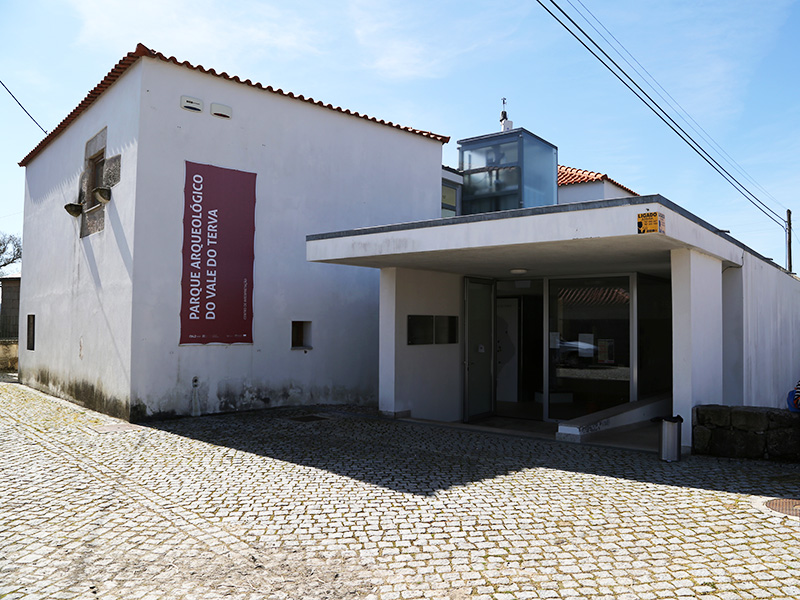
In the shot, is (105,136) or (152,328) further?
(105,136)

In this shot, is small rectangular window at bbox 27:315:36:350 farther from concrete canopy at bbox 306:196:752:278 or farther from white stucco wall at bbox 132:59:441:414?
concrete canopy at bbox 306:196:752:278

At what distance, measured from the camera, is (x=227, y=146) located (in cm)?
1074

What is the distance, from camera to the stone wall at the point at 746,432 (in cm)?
657

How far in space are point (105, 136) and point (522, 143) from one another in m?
9.63

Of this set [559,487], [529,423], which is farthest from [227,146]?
[559,487]

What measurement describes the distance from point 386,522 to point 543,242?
375 centimetres

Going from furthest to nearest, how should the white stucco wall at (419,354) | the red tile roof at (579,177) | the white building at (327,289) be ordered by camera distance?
1. the red tile roof at (579,177)
2. the white stucco wall at (419,354)
3. the white building at (327,289)

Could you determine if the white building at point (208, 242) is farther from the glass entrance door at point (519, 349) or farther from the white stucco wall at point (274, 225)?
the glass entrance door at point (519, 349)

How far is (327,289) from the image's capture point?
12.1 metres

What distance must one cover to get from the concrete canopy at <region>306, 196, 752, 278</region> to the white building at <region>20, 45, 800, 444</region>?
46 mm

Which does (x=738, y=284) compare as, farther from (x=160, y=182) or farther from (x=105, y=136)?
(x=105, y=136)

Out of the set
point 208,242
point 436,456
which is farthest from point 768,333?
point 208,242

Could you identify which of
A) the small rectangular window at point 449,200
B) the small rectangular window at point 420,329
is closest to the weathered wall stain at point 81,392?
the small rectangular window at point 420,329

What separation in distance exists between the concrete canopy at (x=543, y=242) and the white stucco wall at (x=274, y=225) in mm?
2420
